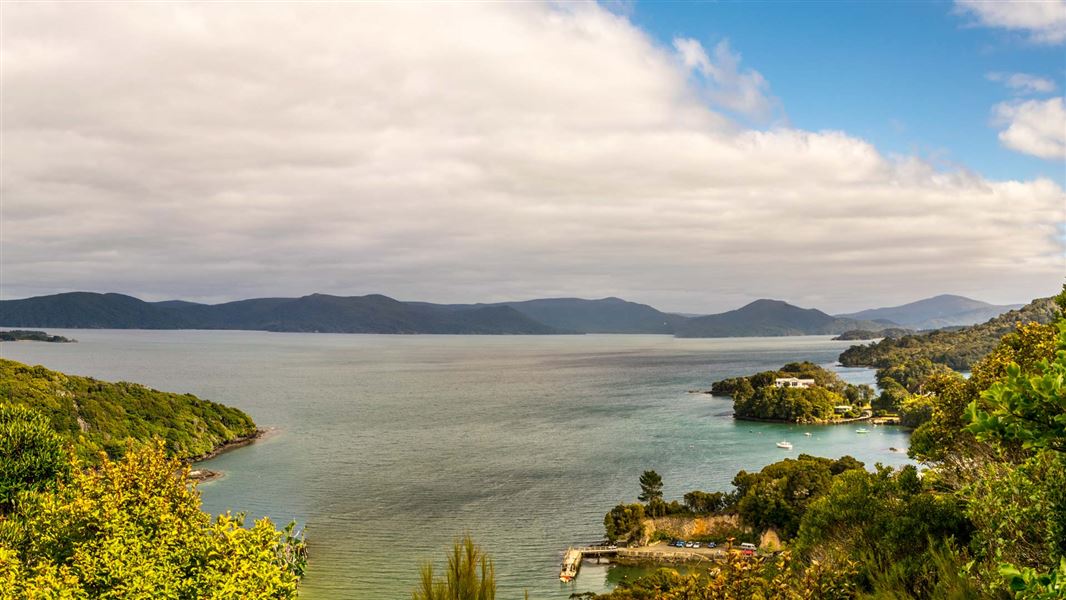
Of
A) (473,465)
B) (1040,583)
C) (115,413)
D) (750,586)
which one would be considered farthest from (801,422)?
(1040,583)

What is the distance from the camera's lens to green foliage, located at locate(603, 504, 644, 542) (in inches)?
2016

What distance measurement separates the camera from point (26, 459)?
38438 mm

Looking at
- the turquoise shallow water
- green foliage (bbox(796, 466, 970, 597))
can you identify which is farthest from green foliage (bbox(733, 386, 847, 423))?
green foliage (bbox(796, 466, 970, 597))

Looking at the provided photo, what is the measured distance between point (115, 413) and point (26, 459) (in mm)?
54605

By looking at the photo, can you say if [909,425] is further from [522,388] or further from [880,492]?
[880,492]

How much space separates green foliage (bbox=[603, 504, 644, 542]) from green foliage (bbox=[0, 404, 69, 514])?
36.8 meters

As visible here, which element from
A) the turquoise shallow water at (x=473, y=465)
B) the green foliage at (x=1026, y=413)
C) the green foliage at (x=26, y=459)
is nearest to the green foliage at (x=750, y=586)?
the green foliage at (x=1026, y=413)

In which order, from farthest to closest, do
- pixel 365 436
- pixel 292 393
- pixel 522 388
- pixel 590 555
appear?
pixel 522 388 < pixel 292 393 < pixel 365 436 < pixel 590 555

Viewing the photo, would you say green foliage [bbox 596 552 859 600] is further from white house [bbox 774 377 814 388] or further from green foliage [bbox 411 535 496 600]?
white house [bbox 774 377 814 388]

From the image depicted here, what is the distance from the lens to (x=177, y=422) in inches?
3570

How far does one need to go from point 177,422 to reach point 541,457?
166ft

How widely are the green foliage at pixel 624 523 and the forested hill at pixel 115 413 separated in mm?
50882

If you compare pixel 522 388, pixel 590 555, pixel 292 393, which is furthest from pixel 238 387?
pixel 590 555

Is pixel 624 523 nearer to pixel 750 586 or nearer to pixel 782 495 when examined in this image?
pixel 782 495
